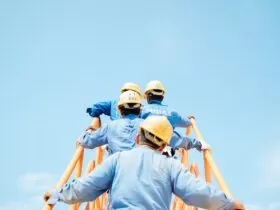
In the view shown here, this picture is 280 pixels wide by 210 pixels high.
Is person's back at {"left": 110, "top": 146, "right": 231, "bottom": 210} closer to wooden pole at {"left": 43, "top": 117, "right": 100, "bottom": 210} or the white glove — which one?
wooden pole at {"left": 43, "top": 117, "right": 100, "bottom": 210}

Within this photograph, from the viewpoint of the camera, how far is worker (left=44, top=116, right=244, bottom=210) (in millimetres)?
2873

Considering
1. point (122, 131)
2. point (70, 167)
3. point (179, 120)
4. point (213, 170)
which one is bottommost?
point (213, 170)

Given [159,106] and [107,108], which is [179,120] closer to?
[159,106]

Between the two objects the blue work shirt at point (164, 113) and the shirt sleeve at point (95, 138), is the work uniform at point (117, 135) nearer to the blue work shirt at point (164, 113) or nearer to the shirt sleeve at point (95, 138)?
the shirt sleeve at point (95, 138)

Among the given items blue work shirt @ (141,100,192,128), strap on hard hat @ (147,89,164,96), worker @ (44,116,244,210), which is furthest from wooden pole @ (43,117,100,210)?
strap on hard hat @ (147,89,164,96)

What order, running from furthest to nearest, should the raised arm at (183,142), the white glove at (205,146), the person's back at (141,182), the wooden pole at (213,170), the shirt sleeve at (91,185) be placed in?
the raised arm at (183,142) → the white glove at (205,146) → the wooden pole at (213,170) → the shirt sleeve at (91,185) → the person's back at (141,182)

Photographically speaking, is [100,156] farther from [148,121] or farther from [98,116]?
[148,121]

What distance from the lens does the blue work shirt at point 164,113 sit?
568 cm

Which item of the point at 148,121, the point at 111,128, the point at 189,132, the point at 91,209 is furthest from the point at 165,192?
the point at 189,132

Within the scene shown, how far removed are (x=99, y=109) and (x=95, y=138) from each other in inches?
67.1

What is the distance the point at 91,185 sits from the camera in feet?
9.91

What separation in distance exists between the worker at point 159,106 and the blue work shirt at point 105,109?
530 mm

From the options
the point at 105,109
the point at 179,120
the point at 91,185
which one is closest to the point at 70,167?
the point at 91,185

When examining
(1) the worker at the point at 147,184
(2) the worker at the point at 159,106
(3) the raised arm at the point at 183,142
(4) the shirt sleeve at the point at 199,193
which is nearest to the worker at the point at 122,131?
(3) the raised arm at the point at 183,142
